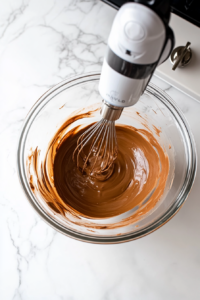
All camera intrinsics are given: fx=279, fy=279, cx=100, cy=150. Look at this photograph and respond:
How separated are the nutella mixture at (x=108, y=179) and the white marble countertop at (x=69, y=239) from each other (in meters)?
0.08

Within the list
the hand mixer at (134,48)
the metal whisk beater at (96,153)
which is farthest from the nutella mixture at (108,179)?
the hand mixer at (134,48)

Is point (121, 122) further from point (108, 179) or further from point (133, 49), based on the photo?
point (133, 49)

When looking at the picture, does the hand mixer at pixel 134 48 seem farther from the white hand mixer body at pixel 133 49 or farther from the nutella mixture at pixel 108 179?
the nutella mixture at pixel 108 179

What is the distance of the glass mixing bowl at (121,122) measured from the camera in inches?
21.7

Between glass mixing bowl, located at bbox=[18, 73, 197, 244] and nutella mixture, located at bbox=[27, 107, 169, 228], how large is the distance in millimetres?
19

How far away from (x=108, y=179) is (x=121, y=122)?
141mm

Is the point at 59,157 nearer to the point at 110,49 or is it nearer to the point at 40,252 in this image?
the point at 40,252

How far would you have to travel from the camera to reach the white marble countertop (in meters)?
0.64

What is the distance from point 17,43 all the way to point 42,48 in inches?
2.7

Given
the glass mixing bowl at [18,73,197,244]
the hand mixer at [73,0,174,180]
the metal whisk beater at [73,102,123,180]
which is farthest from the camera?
the metal whisk beater at [73,102,123,180]

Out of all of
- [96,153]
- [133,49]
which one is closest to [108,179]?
[96,153]

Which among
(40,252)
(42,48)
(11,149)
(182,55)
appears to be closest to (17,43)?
(42,48)

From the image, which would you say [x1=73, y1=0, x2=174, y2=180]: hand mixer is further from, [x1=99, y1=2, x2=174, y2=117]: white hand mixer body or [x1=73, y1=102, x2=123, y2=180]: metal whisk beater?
[x1=73, y1=102, x2=123, y2=180]: metal whisk beater

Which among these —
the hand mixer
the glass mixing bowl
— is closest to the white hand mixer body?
the hand mixer
